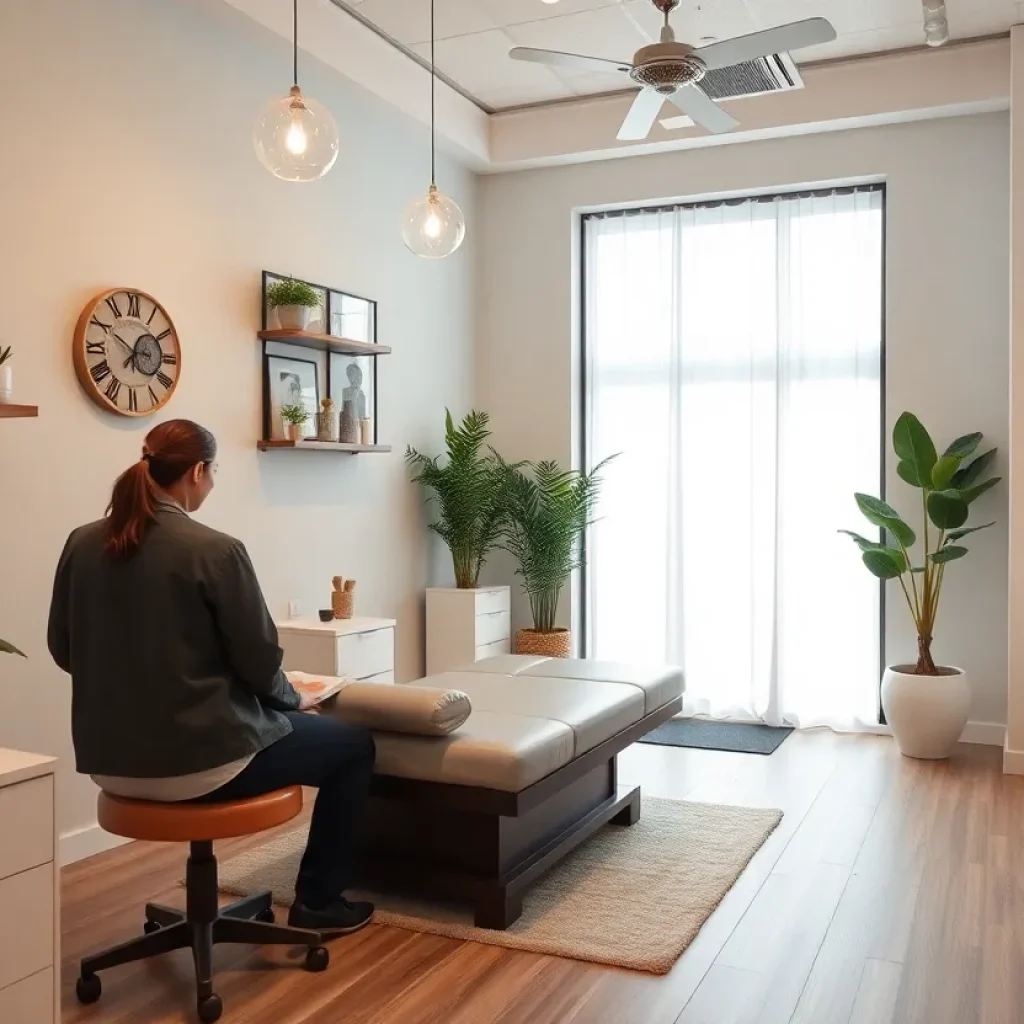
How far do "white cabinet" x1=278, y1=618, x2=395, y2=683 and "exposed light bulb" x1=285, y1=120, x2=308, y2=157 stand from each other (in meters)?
1.87

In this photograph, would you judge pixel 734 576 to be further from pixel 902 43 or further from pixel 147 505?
pixel 147 505

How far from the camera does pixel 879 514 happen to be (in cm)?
494

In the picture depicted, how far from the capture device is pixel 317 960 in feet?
8.79

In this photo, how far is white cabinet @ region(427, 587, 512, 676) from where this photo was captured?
5570mm

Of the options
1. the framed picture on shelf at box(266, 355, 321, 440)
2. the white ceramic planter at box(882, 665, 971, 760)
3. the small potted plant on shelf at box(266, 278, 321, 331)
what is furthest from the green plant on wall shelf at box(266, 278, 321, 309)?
the white ceramic planter at box(882, 665, 971, 760)

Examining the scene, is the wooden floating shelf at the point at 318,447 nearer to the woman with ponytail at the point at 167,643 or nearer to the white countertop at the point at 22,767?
the woman with ponytail at the point at 167,643

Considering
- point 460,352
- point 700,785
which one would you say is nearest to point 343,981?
point 700,785

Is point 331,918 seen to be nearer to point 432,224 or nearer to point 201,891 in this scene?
point 201,891

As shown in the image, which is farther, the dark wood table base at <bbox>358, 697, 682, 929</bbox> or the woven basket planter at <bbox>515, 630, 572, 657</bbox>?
the woven basket planter at <bbox>515, 630, 572, 657</bbox>

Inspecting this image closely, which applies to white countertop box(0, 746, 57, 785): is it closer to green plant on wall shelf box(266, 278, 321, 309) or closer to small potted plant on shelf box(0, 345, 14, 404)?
small potted plant on shelf box(0, 345, 14, 404)

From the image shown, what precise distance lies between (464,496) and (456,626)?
0.67 meters

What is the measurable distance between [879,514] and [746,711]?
1.33 metres

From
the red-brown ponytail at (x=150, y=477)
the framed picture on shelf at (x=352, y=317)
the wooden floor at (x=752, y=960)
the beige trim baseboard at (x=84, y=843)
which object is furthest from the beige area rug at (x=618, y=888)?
the framed picture on shelf at (x=352, y=317)

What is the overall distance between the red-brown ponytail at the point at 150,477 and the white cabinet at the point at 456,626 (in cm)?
309
